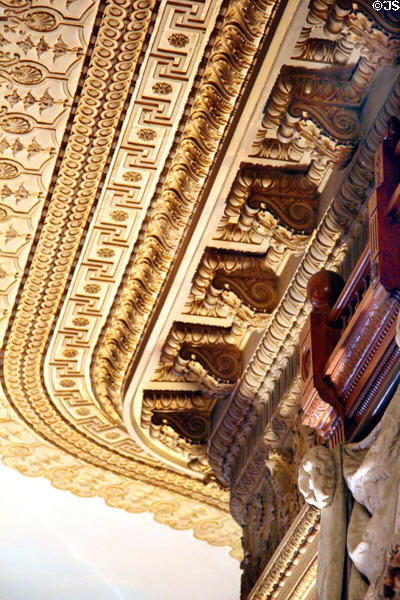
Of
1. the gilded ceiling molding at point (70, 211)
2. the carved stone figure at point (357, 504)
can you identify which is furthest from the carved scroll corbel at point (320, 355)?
the gilded ceiling molding at point (70, 211)

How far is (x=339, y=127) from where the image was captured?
485 cm

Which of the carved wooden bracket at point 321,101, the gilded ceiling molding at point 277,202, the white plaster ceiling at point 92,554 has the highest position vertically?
the carved wooden bracket at point 321,101

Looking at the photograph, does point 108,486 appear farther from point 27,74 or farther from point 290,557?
point 27,74

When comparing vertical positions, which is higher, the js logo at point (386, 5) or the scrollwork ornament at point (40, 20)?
the js logo at point (386, 5)

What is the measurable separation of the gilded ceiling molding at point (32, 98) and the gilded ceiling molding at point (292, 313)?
54.0 inches

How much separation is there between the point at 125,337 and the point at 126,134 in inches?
64.8

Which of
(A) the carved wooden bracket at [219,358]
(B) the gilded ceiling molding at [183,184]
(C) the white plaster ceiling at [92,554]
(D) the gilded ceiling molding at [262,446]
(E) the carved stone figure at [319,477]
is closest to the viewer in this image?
(E) the carved stone figure at [319,477]

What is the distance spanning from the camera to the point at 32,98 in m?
5.22

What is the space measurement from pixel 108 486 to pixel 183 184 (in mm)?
3619

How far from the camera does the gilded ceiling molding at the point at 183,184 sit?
15.5 feet

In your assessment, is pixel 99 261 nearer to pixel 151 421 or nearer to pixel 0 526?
pixel 151 421

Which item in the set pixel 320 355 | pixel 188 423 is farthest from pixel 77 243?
pixel 320 355

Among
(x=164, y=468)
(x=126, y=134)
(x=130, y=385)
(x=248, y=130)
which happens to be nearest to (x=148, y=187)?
(x=126, y=134)

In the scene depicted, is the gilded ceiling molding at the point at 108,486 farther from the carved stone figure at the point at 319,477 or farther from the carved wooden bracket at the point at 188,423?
the carved stone figure at the point at 319,477
